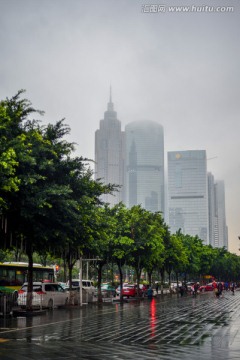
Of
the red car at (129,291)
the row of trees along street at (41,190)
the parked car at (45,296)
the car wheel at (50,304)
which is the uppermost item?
the row of trees along street at (41,190)

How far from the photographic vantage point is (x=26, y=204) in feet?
65.1

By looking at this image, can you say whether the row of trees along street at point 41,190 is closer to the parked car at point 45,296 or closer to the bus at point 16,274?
the parked car at point 45,296

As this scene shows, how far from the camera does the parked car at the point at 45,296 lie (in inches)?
1120

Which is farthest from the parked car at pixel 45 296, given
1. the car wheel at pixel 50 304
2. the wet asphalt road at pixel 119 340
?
the wet asphalt road at pixel 119 340

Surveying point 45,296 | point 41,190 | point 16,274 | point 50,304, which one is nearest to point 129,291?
point 16,274

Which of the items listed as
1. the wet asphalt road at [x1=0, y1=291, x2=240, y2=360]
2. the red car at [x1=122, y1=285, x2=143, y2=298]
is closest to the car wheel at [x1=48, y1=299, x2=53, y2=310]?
the wet asphalt road at [x1=0, y1=291, x2=240, y2=360]

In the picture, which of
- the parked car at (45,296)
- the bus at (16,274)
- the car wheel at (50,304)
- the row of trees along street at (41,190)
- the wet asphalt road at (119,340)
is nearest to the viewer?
the wet asphalt road at (119,340)

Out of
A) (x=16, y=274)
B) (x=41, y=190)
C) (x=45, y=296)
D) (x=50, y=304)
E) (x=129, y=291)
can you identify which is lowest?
(x=129, y=291)

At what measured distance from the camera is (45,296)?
2994 cm

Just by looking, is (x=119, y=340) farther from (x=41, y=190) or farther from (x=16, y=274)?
(x=16, y=274)

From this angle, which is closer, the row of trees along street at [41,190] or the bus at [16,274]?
the row of trees along street at [41,190]

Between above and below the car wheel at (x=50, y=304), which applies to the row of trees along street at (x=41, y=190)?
above

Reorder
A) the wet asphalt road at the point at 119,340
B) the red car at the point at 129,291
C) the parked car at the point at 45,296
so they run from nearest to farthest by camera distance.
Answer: the wet asphalt road at the point at 119,340 < the parked car at the point at 45,296 < the red car at the point at 129,291

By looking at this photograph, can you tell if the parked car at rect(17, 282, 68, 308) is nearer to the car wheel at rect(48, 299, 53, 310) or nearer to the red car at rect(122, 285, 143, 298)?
the car wheel at rect(48, 299, 53, 310)
